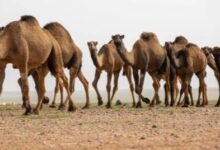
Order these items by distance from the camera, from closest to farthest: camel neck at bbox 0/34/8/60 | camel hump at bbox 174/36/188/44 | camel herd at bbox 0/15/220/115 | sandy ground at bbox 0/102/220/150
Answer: sandy ground at bbox 0/102/220/150
camel neck at bbox 0/34/8/60
camel herd at bbox 0/15/220/115
camel hump at bbox 174/36/188/44

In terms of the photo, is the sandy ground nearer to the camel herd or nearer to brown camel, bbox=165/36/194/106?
the camel herd

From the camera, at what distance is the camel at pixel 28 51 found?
13.1 metres

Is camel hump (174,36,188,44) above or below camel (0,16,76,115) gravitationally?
above

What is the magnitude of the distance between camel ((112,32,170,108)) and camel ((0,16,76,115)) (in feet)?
9.30

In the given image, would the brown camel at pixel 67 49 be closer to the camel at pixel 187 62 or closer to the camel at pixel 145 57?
the camel at pixel 145 57

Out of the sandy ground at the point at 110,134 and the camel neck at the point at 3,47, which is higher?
the camel neck at the point at 3,47

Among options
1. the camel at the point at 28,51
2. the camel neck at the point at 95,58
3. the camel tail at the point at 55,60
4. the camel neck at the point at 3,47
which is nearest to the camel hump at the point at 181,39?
the camel neck at the point at 95,58

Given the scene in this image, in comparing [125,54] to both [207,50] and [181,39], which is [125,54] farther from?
[207,50]

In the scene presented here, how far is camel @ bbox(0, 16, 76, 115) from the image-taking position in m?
13.1

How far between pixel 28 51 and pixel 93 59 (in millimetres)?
6000

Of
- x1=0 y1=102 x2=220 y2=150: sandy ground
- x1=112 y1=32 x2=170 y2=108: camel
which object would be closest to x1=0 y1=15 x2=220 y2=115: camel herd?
x1=112 y1=32 x2=170 y2=108: camel

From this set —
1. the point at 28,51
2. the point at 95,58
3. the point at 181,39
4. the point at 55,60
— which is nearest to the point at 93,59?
the point at 95,58

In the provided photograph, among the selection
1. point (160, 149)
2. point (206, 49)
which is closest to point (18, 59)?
point (160, 149)

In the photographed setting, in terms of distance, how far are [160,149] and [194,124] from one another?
10.2 ft
